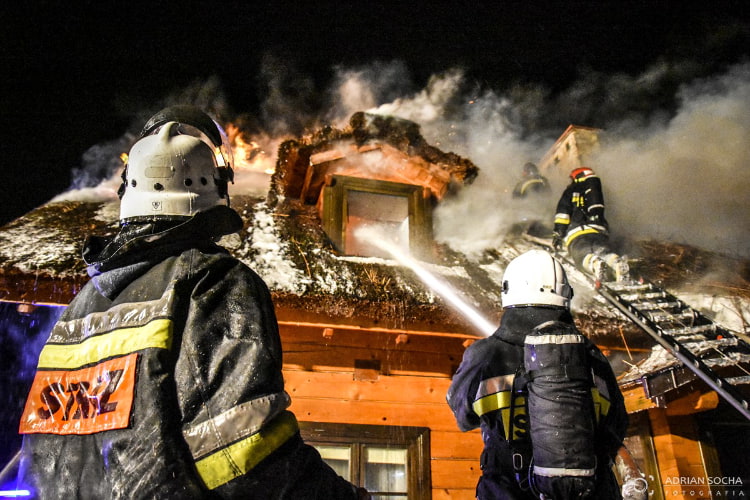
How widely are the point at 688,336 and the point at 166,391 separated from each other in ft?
19.2

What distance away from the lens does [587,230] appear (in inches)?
294

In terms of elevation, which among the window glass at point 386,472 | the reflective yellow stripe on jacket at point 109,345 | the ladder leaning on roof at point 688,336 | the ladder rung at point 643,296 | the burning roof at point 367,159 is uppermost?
the burning roof at point 367,159

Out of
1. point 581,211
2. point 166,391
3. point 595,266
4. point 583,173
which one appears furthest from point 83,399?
point 583,173

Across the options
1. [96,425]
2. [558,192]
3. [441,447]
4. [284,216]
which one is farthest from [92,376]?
[558,192]

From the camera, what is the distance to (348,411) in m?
5.20

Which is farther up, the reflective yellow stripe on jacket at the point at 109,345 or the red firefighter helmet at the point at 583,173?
the red firefighter helmet at the point at 583,173

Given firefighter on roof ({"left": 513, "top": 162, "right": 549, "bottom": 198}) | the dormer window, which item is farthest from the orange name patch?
firefighter on roof ({"left": 513, "top": 162, "right": 549, "bottom": 198})

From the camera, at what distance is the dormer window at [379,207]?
6.74 meters

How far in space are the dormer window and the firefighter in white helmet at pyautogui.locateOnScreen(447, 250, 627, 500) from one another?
3.52 meters

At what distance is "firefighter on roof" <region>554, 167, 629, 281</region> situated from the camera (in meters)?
6.84

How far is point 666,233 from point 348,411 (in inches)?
352

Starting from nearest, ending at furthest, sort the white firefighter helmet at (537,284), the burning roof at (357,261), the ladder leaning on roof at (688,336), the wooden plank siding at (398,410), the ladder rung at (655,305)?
the white firefighter helmet at (537,284), the ladder leaning on roof at (688,336), the burning roof at (357,261), the wooden plank siding at (398,410), the ladder rung at (655,305)

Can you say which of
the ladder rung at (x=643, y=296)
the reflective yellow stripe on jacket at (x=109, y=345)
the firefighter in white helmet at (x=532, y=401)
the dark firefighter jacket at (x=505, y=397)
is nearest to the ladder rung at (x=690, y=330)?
the ladder rung at (x=643, y=296)

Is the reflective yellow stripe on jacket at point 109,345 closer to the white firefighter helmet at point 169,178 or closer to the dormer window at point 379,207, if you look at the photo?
the white firefighter helmet at point 169,178
